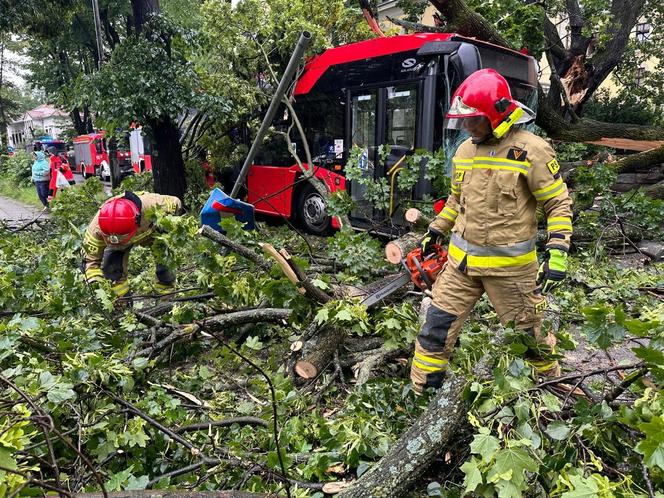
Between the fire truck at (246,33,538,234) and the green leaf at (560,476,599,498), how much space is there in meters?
3.60

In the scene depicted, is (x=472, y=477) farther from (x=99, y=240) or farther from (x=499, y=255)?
(x=99, y=240)

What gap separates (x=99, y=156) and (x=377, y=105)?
18.8m

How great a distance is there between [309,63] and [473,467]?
7306mm

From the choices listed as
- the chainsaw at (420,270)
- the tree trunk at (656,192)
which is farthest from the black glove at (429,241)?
the tree trunk at (656,192)

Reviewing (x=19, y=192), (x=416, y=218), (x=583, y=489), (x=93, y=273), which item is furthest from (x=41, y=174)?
(x=583, y=489)

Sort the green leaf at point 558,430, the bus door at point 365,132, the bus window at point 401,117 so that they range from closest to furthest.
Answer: the green leaf at point 558,430
the bus window at point 401,117
the bus door at point 365,132

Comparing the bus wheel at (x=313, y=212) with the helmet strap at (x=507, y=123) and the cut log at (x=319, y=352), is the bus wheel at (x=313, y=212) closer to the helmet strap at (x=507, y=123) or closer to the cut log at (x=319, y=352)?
the cut log at (x=319, y=352)

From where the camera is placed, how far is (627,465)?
1.47 metres

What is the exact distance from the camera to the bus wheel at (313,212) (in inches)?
294

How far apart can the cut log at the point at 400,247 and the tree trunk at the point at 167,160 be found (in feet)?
17.9

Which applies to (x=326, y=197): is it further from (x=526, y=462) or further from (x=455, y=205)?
(x=526, y=462)

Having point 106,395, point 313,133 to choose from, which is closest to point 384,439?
point 106,395

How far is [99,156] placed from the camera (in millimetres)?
21406

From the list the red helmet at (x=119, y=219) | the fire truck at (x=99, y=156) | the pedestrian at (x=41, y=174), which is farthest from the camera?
the fire truck at (x=99, y=156)
